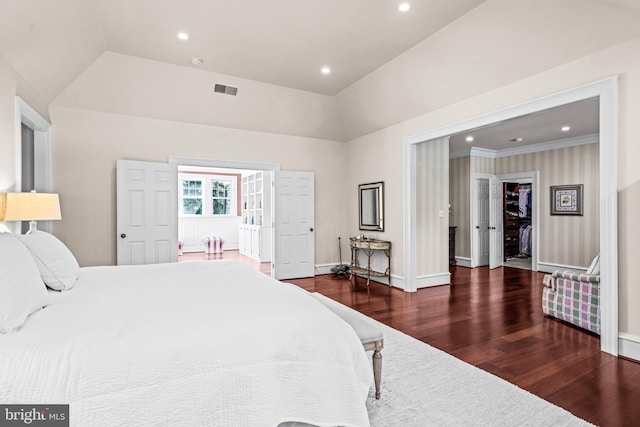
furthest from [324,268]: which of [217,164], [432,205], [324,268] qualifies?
[217,164]

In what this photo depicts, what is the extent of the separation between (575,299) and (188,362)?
12.6 feet

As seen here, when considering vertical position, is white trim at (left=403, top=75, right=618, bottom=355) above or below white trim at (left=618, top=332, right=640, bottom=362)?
above

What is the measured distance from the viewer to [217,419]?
1.29 m

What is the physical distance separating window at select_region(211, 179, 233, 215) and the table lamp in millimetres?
6905

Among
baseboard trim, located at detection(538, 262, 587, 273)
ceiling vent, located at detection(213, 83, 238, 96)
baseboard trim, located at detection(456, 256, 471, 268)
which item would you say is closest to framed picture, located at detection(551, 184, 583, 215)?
baseboard trim, located at detection(538, 262, 587, 273)

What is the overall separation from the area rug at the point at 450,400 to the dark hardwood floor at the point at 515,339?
0.18 meters

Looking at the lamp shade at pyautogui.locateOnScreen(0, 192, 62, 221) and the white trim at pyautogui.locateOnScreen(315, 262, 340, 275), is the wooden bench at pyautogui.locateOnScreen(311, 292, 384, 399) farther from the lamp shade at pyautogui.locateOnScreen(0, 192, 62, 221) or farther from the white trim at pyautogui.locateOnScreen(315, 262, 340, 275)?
the white trim at pyautogui.locateOnScreen(315, 262, 340, 275)

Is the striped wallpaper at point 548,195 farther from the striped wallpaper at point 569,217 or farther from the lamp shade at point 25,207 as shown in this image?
the lamp shade at point 25,207

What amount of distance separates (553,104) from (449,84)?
118 centimetres

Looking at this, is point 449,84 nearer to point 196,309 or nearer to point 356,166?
point 356,166

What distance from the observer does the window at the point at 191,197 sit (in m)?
9.62

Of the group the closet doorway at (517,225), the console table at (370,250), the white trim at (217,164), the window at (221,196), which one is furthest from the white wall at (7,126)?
the closet doorway at (517,225)

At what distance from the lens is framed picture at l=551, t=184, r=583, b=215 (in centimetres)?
614

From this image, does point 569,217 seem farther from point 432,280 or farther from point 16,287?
point 16,287
